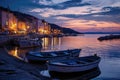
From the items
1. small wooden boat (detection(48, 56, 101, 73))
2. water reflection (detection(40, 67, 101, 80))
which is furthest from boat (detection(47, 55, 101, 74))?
water reflection (detection(40, 67, 101, 80))

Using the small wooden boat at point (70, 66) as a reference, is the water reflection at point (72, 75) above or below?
below

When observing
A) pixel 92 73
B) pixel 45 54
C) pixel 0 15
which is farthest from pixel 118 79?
pixel 0 15

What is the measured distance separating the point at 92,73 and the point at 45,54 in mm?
8157

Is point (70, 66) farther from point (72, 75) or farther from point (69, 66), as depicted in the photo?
point (72, 75)

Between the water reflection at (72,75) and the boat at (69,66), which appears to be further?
the water reflection at (72,75)

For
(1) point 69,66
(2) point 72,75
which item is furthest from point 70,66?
(2) point 72,75

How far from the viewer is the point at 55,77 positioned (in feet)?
67.4

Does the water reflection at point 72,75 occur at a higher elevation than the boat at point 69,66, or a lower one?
lower

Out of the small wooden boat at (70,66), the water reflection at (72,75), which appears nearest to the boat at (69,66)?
the small wooden boat at (70,66)

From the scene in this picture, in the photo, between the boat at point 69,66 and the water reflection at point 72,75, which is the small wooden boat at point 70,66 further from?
the water reflection at point 72,75

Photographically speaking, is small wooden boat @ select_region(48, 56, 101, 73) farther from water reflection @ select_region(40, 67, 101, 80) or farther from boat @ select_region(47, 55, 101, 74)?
water reflection @ select_region(40, 67, 101, 80)

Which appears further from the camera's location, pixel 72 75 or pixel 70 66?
pixel 72 75

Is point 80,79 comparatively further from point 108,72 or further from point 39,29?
point 39,29

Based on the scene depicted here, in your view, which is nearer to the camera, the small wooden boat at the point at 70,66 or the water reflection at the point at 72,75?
the small wooden boat at the point at 70,66
